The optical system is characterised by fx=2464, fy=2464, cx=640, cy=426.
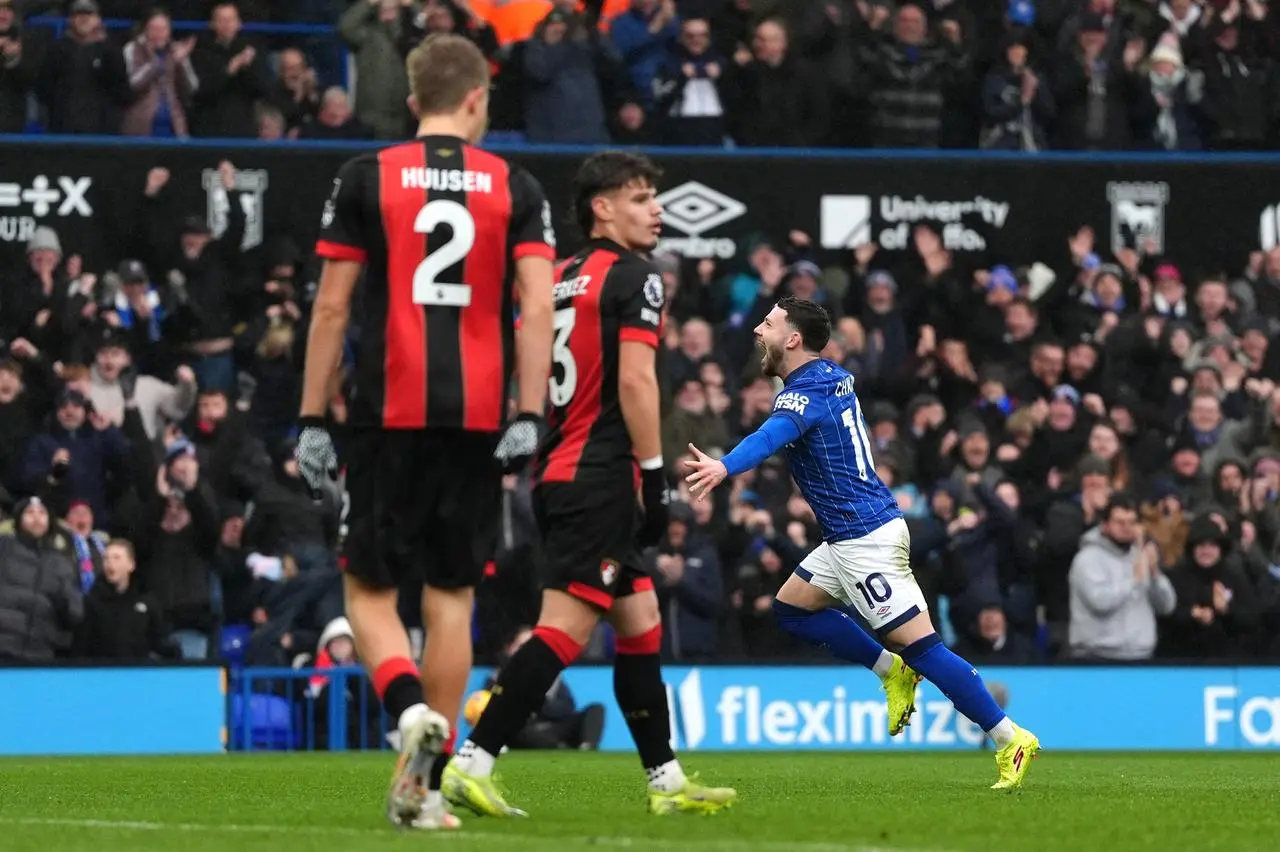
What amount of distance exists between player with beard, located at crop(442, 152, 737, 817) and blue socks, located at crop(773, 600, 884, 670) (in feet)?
8.37

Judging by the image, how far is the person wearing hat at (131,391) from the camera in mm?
18906

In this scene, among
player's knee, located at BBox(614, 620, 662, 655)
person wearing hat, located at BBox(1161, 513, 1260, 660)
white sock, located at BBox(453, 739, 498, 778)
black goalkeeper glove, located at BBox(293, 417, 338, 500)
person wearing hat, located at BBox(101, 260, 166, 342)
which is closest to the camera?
black goalkeeper glove, located at BBox(293, 417, 338, 500)

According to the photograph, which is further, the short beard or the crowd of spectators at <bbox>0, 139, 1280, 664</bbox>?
the crowd of spectators at <bbox>0, 139, 1280, 664</bbox>

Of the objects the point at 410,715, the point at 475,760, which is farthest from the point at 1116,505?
the point at 410,715

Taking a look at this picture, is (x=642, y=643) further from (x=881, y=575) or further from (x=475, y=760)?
(x=881, y=575)

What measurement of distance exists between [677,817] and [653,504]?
1.05m

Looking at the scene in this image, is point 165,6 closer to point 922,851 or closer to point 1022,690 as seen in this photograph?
point 1022,690

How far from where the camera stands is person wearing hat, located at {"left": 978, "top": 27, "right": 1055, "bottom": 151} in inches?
889

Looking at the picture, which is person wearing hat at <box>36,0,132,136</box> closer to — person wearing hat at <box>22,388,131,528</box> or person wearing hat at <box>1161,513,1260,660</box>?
person wearing hat at <box>22,388,131,528</box>

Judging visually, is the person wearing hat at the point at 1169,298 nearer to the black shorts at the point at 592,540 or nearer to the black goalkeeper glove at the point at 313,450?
the black shorts at the point at 592,540

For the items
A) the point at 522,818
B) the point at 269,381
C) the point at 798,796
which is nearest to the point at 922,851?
the point at 522,818

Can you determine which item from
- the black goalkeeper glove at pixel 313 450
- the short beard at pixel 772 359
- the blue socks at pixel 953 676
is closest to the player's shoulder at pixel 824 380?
the short beard at pixel 772 359

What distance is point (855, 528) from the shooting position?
10531 millimetres

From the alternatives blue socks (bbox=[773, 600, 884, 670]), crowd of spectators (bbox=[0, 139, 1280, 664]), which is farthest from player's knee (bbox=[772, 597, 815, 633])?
crowd of spectators (bbox=[0, 139, 1280, 664])
